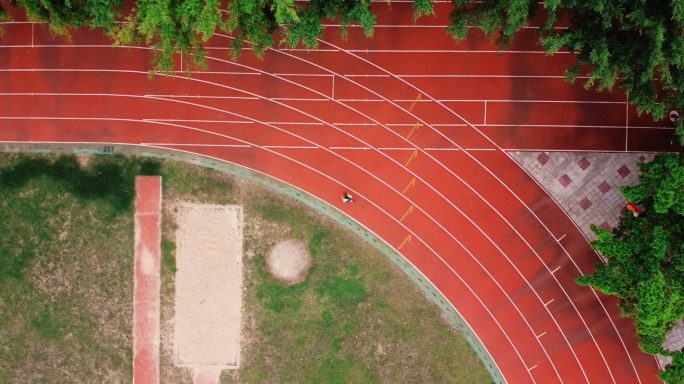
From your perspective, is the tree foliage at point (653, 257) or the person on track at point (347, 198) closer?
the tree foliage at point (653, 257)

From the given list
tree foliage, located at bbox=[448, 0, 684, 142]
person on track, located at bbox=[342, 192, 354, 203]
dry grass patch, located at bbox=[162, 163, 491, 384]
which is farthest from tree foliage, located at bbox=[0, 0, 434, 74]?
dry grass patch, located at bbox=[162, 163, 491, 384]

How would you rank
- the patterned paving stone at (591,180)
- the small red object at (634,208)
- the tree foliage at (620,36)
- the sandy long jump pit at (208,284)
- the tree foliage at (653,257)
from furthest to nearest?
the sandy long jump pit at (208,284)
the patterned paving stone at (591,180)
the small red object at (634,208)
the tree foliage at (653,257)
the tree foliage at (620,36)

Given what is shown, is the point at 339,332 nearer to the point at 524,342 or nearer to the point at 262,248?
the point at 262,248

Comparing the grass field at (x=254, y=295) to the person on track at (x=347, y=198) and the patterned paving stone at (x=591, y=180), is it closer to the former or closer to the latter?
the person on track at (x=347, y=198)

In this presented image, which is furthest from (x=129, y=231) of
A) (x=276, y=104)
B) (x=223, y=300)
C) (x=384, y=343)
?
(x=384, y=343)

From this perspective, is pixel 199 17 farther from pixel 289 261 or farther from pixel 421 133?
pixel 289 261

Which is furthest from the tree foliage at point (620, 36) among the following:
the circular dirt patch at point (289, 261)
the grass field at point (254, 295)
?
the circular dirt patch at point (289, 261)

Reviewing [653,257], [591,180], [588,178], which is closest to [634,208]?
[591,180]
